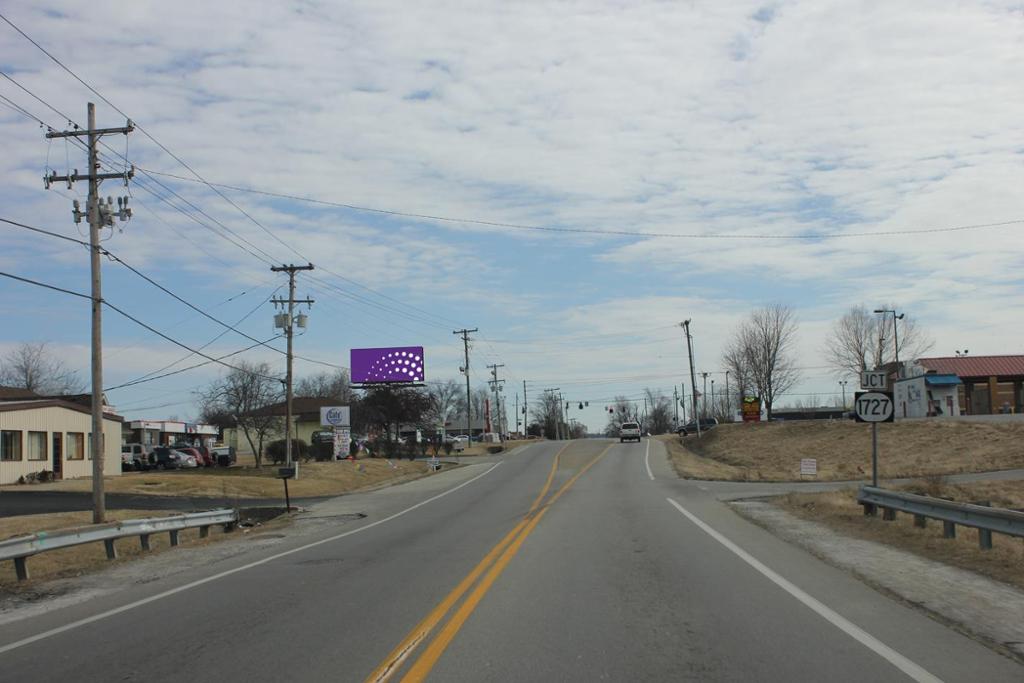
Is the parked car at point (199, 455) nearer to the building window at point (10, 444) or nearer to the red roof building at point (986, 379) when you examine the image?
the building window at point (10, 444)

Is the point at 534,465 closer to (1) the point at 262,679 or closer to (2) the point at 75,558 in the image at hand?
(2) the point at 75,558

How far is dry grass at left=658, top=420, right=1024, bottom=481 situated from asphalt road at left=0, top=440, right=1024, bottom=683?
82.6 ft

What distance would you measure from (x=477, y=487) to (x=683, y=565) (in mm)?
23662

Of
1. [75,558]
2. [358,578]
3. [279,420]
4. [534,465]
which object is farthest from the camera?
[279,420]

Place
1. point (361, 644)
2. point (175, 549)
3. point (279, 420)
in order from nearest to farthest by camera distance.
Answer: point (361, 644) → point (175, 549) → point (279, 420)

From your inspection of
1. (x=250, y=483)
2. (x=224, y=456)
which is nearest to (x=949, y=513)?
(x=250, y=483)

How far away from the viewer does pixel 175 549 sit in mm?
17250

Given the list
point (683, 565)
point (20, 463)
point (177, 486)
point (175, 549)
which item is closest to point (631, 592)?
point (683, 565)

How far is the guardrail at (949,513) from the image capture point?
1214 cm

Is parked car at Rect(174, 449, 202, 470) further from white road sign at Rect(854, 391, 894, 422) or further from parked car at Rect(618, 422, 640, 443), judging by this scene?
white road sign at Rect(854, 391, 894, 422)

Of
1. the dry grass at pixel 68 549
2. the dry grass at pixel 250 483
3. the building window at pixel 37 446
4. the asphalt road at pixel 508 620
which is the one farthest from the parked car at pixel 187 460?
the asphalt road at pixel 508 620

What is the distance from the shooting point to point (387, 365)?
8256 cm

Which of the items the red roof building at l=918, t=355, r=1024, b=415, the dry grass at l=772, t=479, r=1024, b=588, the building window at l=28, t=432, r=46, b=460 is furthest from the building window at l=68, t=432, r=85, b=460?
the red roof building at l=918, t=355, r=1024, b=415

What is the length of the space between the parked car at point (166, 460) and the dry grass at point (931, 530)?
1975 inches
